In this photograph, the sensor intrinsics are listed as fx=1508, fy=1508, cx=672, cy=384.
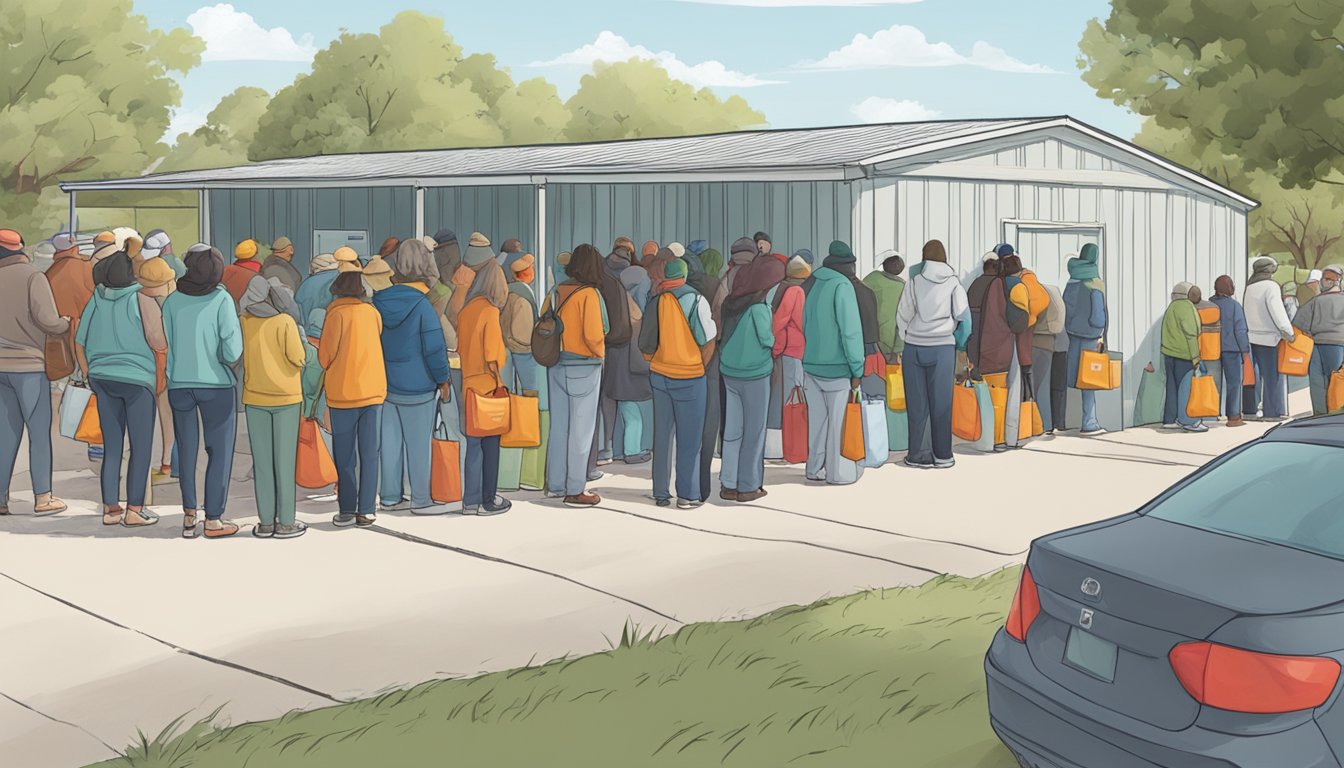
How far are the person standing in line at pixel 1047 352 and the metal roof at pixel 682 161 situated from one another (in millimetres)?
1844

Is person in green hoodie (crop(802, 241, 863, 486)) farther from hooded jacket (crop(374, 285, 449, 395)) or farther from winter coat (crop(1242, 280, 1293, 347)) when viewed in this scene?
winter coat (crop(1242, 280, 1293, 347))

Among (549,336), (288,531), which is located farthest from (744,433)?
(288,531)

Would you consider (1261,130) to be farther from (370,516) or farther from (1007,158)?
(370,516)

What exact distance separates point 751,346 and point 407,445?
2.54 metres

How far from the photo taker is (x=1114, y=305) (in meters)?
16.3

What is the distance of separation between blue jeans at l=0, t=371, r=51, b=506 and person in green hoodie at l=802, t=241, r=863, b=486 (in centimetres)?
548

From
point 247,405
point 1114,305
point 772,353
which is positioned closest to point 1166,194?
point 1114,305

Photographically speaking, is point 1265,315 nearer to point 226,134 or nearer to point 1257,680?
point 1257,680

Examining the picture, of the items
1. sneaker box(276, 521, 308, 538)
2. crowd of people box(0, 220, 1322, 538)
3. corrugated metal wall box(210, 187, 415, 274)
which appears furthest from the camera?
corrugated metal wall box(210, 187, 415, 274)

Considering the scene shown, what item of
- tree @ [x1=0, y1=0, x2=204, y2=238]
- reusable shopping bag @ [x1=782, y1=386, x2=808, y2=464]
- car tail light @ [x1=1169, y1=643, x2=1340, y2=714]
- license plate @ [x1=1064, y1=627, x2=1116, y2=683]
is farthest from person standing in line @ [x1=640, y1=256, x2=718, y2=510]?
tree @ [x1=0, y1=0, x2=204, y2=238]

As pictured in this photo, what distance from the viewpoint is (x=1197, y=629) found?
417cm

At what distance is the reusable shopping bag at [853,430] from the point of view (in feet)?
37.9

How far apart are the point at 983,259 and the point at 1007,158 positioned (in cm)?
130

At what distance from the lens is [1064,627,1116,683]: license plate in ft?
14.5
